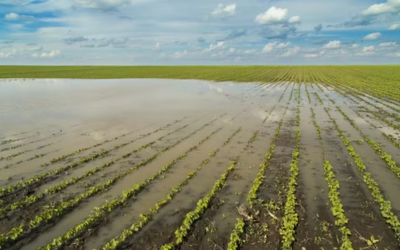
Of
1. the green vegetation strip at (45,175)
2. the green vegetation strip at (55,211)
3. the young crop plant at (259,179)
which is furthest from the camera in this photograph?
the green vegetation strip at (45,175)

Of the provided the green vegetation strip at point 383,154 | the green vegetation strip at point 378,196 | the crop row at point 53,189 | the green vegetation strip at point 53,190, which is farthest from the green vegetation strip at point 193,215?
the green vegetation strip at point 383,154

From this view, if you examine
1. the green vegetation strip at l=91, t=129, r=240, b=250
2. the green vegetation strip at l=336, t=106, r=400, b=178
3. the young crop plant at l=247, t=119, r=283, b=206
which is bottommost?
the green vegetation strip at l=91, t=129, r=240, b=250

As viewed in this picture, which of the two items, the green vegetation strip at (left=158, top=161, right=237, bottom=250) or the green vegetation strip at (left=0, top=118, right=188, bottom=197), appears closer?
the green vegetation strip at (left=158, top=161, right=237, bottom=250)

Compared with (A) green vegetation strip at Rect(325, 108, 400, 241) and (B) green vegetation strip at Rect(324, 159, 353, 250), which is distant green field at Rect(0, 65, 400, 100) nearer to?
(A) green vegetation strip at Rect(325, 108, 400, 241)

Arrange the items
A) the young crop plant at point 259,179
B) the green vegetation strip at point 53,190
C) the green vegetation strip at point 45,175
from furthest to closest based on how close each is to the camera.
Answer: the green vegetation strip at point 45,175, the young crop plant at point 259,179, the green vegetation strip at point 53,190

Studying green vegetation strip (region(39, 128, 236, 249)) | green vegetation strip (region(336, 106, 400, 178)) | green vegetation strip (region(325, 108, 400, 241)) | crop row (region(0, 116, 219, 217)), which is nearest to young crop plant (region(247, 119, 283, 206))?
green vegetation strip (region(39, 128, 236, 249))

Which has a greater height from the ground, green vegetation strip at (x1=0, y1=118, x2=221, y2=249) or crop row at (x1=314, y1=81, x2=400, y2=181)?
crop row at (x1=314, y1=81, x2=400, y2=181)

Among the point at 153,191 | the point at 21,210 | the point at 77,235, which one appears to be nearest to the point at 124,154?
the point at 153,191

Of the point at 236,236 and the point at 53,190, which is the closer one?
the point at 236,236

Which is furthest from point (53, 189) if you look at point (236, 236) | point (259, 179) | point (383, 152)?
point (383, 152)

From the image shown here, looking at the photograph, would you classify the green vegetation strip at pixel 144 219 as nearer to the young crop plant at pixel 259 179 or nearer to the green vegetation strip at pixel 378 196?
the young crop plant at pixel 259 179

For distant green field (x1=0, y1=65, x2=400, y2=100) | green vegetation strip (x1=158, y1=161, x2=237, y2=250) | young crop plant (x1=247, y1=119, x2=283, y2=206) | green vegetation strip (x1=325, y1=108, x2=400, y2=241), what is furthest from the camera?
distant green field (x1=0, y1=65, x2=400, y2=100)

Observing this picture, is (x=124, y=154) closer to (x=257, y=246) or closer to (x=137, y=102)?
(x=257, y=246)

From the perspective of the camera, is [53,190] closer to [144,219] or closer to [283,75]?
[144,219]
